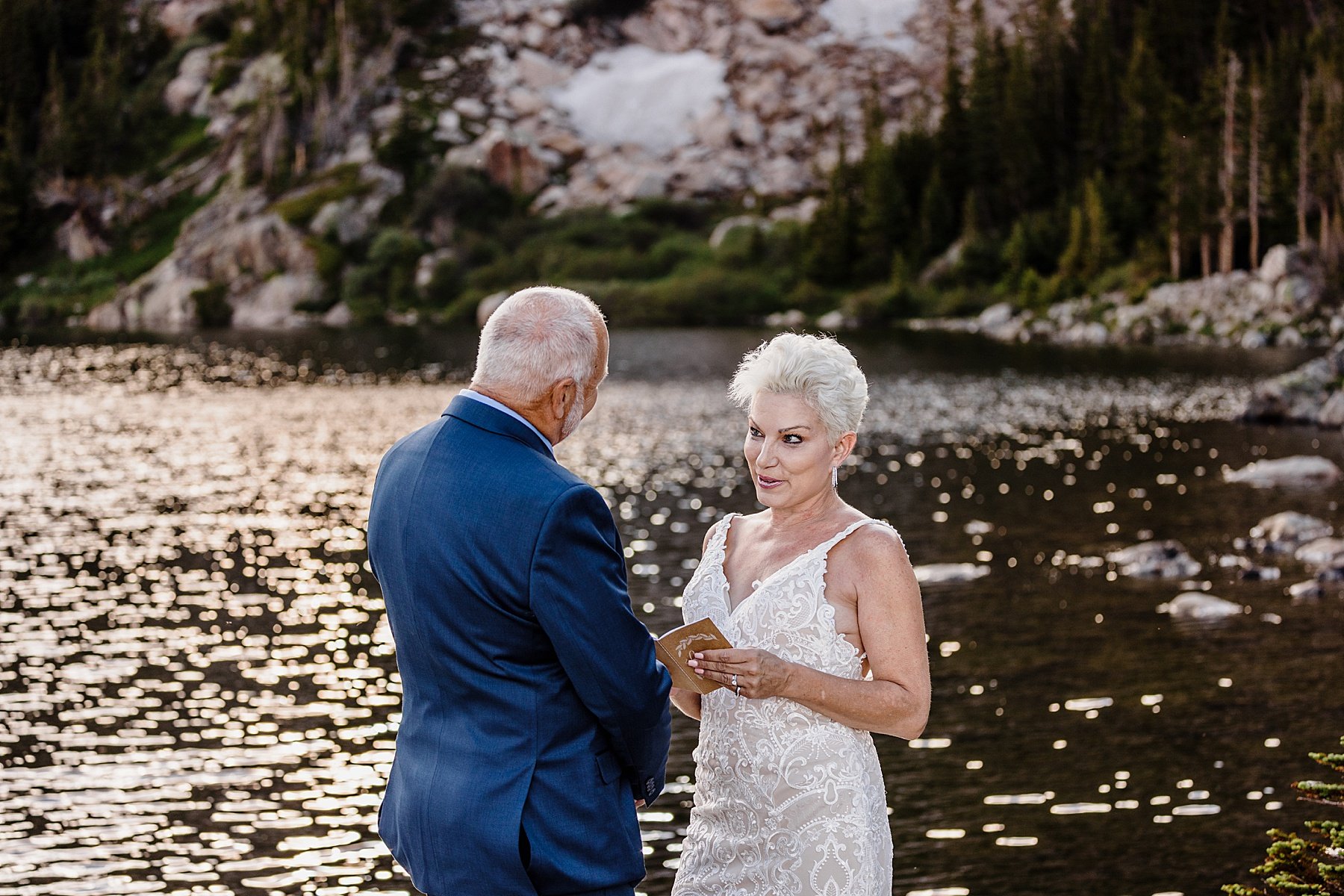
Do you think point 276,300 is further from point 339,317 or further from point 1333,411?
point 1333,411

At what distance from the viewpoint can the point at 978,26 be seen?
10494cm

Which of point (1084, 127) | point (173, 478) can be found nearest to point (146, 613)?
point (173, 478)

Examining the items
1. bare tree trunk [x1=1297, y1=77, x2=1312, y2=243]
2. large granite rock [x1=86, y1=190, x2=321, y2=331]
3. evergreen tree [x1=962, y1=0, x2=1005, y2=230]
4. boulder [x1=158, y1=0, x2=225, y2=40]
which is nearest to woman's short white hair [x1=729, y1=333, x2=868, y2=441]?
bare tree trunk [x1=1297, y1=77, x2=1312, y2=243]

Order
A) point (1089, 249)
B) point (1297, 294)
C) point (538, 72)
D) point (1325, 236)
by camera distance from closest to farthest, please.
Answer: point (1297, 294)
point (1325, 236)
point (1089, 249)
point (538, 72)

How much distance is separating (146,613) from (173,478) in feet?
45.2

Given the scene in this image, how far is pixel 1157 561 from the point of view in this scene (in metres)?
20.0

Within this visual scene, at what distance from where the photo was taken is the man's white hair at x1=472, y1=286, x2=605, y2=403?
4.21m

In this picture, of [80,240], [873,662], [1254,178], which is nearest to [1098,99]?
[1254,178]

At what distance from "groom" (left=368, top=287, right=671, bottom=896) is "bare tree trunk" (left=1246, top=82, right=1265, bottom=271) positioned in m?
76.7

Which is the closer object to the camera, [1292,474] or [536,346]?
[536,346]

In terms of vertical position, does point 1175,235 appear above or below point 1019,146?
below

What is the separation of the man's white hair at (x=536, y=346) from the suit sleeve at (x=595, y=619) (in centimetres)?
39

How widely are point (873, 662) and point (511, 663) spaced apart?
1262 mm

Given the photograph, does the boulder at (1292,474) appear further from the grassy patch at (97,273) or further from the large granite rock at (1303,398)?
the grassy patch at (97,273)
